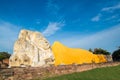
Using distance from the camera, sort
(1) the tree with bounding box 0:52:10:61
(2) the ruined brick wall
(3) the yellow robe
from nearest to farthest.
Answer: (2) the ruined brick wall
(3) the yellow robe
(1) the tree with bounding box 0:52:10:61

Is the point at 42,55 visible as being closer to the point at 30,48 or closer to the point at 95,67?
the point at 30,48

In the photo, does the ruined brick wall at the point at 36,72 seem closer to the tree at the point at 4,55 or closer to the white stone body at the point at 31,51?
the white stone body at the point at 31,51

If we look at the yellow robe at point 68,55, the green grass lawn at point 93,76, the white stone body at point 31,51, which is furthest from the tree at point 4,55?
the green grass lawn at point 93,76

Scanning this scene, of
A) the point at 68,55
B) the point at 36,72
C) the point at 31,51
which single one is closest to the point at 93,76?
the point at 36,72

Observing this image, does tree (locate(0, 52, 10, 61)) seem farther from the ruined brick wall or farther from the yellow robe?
the ruined brick wall

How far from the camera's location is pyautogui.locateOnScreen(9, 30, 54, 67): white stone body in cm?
1986

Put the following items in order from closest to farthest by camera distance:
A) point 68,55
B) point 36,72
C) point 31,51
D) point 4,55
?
1. point 36,72
2. point 31,51
3. point 68,55
4. point 4,55

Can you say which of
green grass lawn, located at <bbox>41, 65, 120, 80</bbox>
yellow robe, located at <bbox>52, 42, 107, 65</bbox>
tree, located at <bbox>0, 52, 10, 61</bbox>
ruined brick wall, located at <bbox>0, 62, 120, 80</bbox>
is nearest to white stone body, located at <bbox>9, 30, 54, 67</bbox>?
yellow robe, located at <bbox>52, 42, 107, 65</bbox>

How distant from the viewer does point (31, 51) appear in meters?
20.1

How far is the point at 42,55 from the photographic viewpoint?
808 inches

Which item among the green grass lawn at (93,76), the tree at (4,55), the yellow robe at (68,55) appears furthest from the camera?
the tree at (4,55)

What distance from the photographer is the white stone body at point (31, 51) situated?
1986 centimetres

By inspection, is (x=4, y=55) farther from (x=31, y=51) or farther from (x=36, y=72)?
(x=36, y=72)

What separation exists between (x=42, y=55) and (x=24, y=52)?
1664 mm
